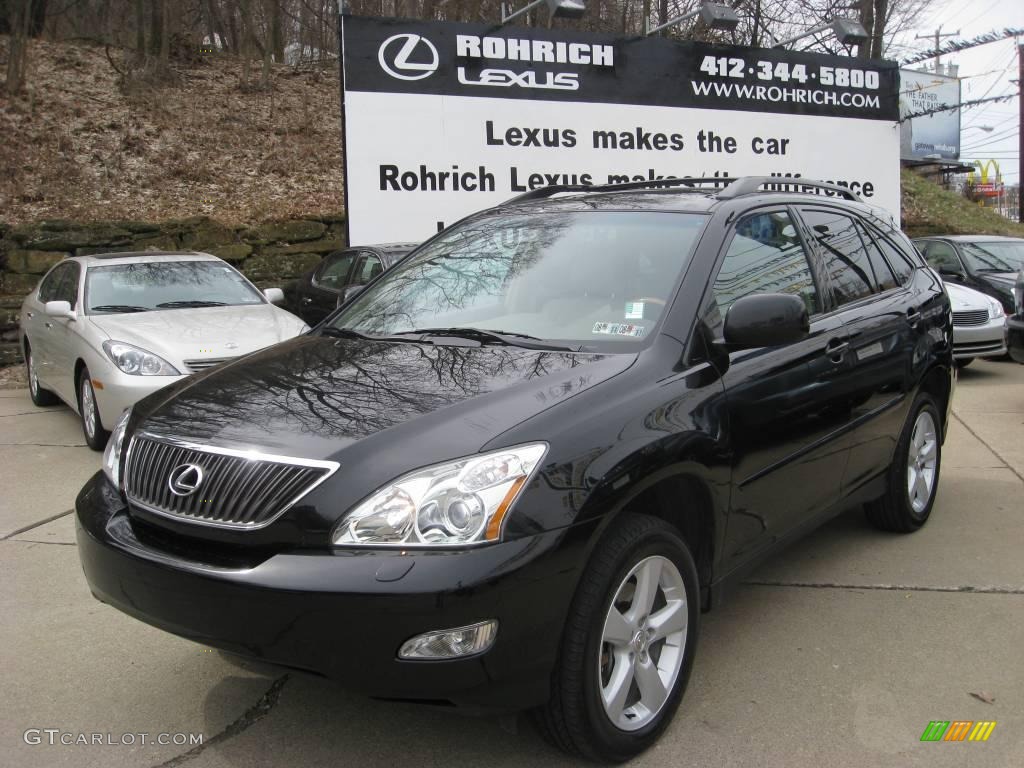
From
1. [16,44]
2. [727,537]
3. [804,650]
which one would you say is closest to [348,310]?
[727,537]

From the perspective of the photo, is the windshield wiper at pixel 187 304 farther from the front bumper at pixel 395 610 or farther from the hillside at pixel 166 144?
the hillside at pixel 166 144

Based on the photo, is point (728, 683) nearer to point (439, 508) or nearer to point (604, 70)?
point (439, 508)

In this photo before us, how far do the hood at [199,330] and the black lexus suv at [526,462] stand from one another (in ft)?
9.72

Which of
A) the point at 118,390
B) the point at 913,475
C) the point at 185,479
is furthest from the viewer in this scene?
the point at 118,390

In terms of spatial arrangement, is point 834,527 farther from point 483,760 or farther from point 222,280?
point 222,280

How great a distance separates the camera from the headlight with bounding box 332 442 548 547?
2352 millimetres

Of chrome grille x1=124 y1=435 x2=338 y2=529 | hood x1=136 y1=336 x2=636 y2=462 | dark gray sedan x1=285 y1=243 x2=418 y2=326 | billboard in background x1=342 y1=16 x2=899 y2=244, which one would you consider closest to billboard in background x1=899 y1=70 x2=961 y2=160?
billboard in background x1=342 y1=16 x2=899 y2=244

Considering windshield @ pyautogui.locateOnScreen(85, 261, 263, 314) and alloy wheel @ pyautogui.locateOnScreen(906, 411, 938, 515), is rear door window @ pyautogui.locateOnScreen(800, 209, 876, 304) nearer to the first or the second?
alloy wheel @ pyautogui.locateOnScreen(906, 411, 938, 515)

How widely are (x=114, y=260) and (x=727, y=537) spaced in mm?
6682

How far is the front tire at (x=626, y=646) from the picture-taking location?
8.25ft

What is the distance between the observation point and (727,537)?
3.18 metres

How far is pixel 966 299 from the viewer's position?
10172 millimetres

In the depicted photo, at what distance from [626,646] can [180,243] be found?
13.1 meters

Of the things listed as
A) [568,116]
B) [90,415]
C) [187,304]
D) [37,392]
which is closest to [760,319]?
[90,415]
